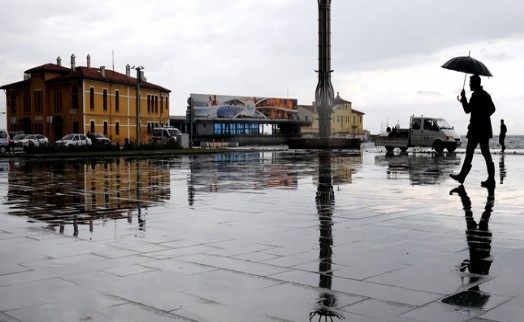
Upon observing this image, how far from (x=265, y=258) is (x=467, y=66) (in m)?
11.1

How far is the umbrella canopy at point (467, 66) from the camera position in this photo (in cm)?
1490

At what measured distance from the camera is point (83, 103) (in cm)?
6444

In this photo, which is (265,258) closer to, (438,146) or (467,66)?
(467,66)

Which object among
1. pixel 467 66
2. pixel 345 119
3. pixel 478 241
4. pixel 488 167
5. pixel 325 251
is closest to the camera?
pixel 325 251

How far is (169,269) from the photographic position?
17.2ft

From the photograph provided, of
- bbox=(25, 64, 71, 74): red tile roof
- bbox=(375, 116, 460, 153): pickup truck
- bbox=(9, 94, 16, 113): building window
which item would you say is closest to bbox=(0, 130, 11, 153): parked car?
bbox=(25, 64, 71, 74): red tile roof

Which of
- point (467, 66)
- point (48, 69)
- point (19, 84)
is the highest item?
point (48, 69)

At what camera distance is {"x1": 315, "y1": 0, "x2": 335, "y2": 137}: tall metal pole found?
4903 centimetres

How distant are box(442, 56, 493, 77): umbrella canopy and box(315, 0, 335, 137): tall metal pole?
34.0m

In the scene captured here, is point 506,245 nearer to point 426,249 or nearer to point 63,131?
point 426,249

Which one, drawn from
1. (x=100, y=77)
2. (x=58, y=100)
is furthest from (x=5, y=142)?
(x=58, y=100)

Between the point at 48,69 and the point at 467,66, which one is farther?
the point at 48,69

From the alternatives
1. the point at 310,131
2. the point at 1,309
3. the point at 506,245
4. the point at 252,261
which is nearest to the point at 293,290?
the point at 252,261

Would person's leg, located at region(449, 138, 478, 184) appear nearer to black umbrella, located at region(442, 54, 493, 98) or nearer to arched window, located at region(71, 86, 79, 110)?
black umbrella, located at region(442, 54, 493, 98)
